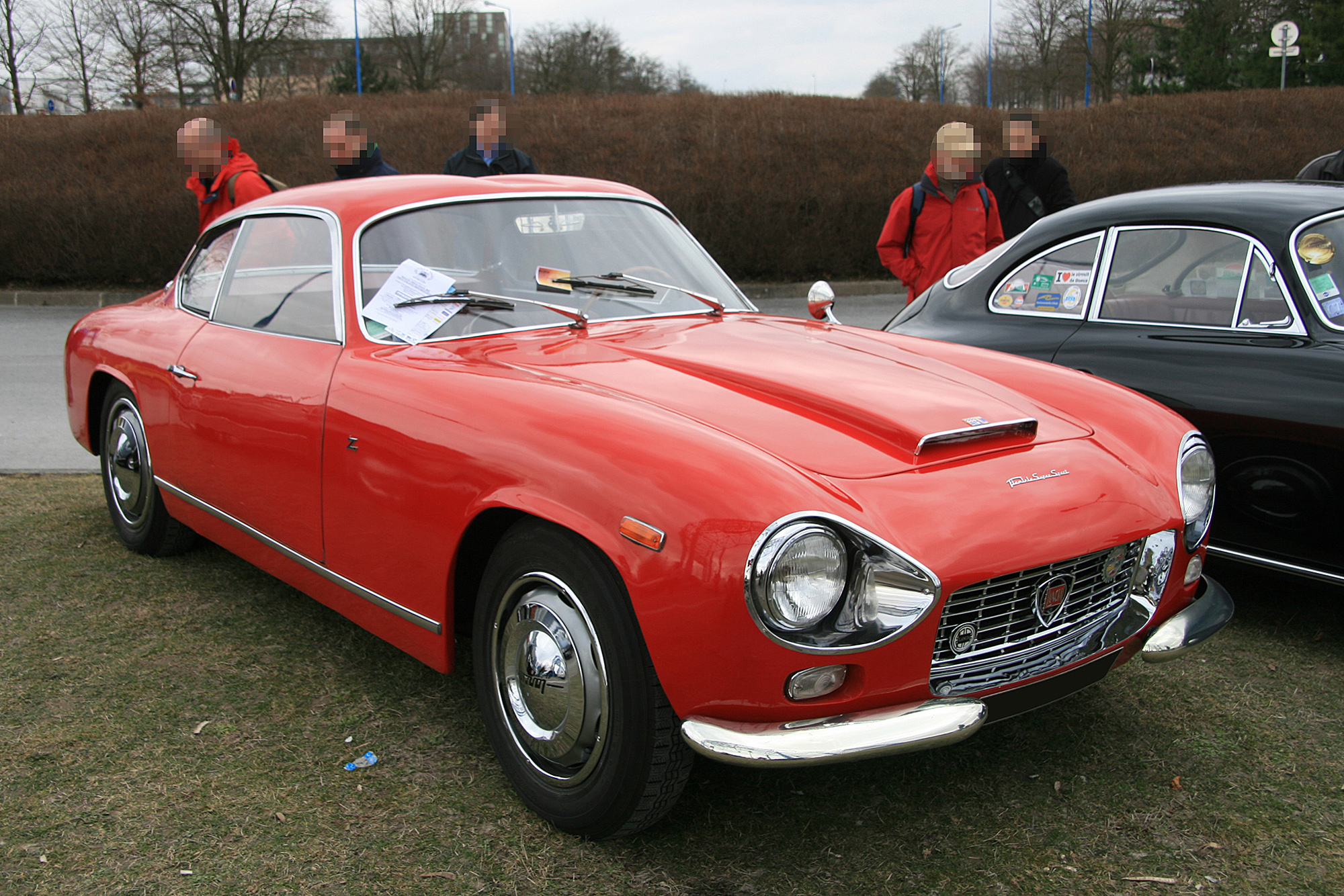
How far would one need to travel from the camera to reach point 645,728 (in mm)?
2160

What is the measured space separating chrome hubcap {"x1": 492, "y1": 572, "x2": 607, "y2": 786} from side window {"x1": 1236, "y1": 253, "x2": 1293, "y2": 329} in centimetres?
276

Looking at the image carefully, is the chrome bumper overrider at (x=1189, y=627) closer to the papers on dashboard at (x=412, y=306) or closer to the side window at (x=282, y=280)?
the papers on dashboard at (x=412, y=306)

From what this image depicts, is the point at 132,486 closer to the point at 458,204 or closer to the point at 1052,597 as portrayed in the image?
the point at 458,204

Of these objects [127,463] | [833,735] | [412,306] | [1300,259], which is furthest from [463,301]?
[1300,259]

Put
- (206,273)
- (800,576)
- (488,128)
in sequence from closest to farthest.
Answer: (800,576), (206,273), (488,128)

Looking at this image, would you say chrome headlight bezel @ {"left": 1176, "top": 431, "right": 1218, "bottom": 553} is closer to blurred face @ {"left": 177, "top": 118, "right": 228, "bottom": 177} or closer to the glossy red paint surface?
the glossy red paint surface

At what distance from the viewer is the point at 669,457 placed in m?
2.15

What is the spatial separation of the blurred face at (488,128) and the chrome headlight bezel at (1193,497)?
4.73m

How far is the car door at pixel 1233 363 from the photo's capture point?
3348mm

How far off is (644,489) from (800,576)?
1.18ft

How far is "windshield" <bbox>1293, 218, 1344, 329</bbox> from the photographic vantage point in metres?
3.52

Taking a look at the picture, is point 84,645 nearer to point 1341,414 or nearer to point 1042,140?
point 1341,414

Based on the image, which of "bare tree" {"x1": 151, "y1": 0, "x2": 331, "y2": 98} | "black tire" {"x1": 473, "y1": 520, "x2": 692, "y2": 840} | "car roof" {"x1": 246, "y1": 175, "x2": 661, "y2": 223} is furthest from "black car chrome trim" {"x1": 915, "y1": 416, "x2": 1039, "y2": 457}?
"bare tree" {"x1": 151, "y1": 0, "x2": 331, "y2": 98}

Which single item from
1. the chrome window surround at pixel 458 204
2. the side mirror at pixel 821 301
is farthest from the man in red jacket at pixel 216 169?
the side mirror at pixel 821 301
